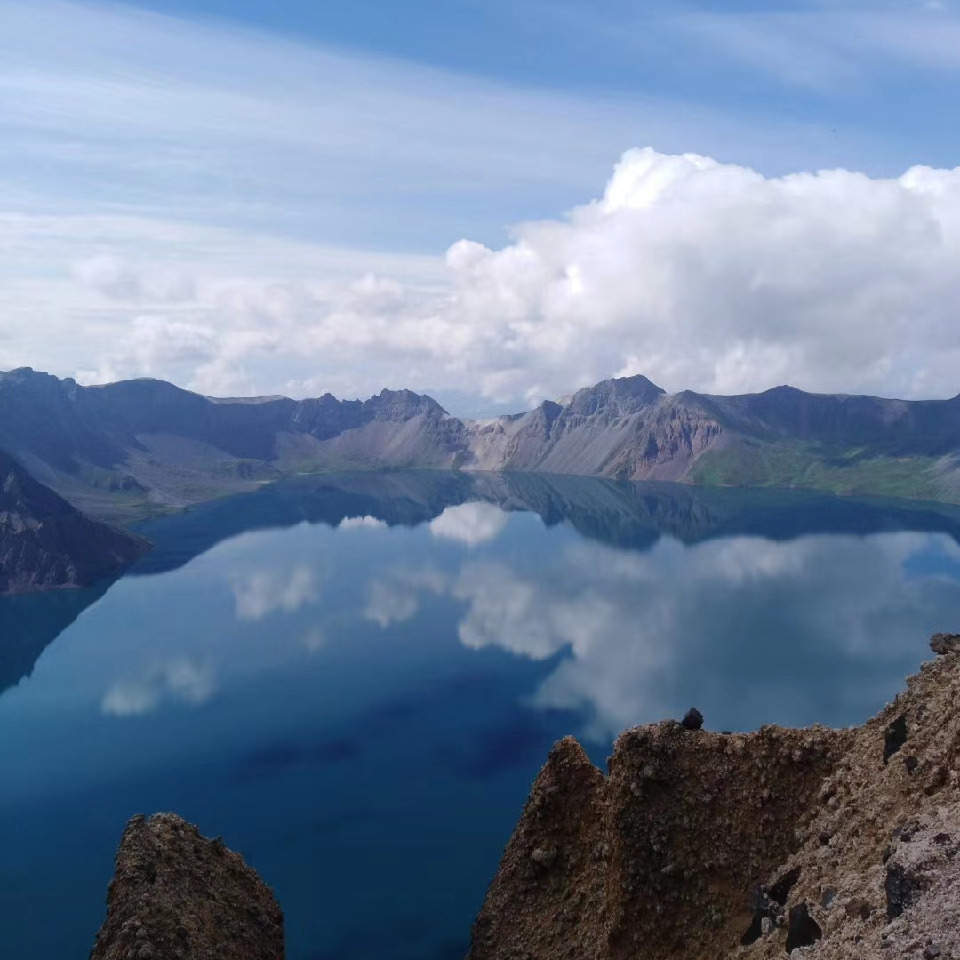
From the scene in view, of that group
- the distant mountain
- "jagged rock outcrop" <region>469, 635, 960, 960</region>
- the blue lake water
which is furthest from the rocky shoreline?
the distant mountain

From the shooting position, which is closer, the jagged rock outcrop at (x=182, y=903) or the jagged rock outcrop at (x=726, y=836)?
the jagged rock outcrop at (x=726, y=836)

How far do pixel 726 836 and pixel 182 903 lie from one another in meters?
22.4

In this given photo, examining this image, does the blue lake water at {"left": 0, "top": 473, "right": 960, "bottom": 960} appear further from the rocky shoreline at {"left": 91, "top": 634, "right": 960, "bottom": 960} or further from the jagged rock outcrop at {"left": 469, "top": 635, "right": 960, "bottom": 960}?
the jagged rock outcrop at {"left": 469, "top": 635, "right": 960, "bottom": 960}

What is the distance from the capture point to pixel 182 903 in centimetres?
3238

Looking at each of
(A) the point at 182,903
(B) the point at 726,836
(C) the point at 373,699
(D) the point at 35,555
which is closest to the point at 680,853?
(B) the point at 726,836

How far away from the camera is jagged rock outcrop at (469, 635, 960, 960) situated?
27078 millimetres

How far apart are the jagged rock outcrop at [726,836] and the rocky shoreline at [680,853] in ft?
0.22

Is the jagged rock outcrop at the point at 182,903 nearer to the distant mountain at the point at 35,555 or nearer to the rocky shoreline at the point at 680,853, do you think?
the rocky shoreline at the point at 680,853

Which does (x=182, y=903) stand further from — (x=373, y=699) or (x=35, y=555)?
(x=35, y=555)

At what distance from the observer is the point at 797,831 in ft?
107

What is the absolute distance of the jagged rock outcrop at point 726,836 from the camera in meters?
27.1

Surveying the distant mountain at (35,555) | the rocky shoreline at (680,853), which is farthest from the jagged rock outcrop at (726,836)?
the distant mountain at (35,555)

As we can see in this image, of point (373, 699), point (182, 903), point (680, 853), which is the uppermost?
point (373, 699)

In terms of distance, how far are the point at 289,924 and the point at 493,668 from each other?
2454 inches
